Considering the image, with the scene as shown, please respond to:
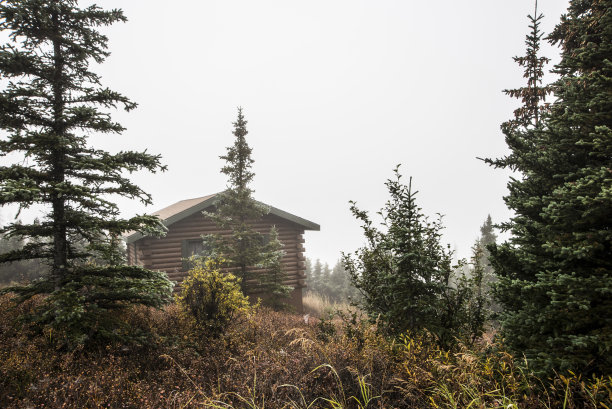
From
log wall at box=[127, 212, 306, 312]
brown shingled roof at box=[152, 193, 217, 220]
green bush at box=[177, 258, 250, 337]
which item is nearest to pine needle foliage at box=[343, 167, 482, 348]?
green bush at box=[177, 258, 250, 337]

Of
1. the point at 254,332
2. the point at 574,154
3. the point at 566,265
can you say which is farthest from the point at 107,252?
the point at 574,154

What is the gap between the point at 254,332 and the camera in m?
7.10

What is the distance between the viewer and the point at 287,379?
161 inches

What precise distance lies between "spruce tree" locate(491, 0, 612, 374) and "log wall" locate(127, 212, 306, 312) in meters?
11.1

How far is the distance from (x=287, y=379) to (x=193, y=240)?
43.8ft

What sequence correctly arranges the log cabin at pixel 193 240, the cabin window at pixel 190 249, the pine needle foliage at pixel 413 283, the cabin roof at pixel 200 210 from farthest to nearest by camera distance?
the cabin window at pixel 190 249 → the log cabin at pixel 193 240 → the cabin roof at pixel 200 210 → the pine needle foliage at pixel 413 283

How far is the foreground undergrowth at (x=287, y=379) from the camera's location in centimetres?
359

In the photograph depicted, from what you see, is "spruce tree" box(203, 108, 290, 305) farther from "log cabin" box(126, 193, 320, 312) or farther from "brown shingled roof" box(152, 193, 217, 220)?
"brown shingled roof" box(152, 193, 217, 220)

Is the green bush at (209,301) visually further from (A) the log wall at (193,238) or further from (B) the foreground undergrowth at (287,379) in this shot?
(A) the log wall at (193,238)

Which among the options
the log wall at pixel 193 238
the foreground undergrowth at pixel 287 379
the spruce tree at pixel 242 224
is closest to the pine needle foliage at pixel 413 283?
the foreground undergrowth at pixel 287 379

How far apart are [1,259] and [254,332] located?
4.82 m

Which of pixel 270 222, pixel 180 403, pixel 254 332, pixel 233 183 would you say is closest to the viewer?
pixel 180 403

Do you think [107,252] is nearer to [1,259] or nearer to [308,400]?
[1,259]

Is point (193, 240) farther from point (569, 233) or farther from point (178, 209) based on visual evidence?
point (569, 233)
